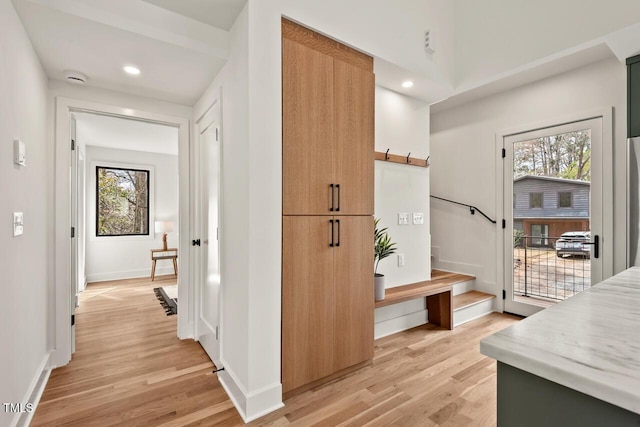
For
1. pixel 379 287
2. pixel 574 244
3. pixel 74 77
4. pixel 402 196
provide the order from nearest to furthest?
pixel 74 77 → pixel 379 287 → pixel 574 244 → pixel 402 196

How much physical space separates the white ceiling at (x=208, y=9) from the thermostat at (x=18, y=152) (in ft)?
3.58

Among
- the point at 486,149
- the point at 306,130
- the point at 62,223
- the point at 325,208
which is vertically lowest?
the point at 62,223

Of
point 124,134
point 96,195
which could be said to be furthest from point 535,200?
point 96,195

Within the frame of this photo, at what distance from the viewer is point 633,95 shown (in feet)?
7.85

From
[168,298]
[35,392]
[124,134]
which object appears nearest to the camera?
[35,392]

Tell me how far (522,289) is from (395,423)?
8.75 feet

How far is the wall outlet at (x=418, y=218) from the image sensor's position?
132 inches

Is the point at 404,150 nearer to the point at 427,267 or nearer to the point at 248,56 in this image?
the point at 427,267

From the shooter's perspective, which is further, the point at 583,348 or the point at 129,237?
the point at 129,237

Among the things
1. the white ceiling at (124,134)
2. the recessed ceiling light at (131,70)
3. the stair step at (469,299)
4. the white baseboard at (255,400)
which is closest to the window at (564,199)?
the stair step at (469,299)

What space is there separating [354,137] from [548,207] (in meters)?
2.51

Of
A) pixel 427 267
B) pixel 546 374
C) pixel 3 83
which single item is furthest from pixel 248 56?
pixel 427 267

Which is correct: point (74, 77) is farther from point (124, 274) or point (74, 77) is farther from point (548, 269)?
point (548, 269)

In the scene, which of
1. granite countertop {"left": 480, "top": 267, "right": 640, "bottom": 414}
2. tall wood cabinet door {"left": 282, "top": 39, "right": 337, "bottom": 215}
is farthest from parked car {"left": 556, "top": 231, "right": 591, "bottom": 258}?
tall wood cabinet door {"left": 282, "top": 39, "right": 337, "bottom": 215}
